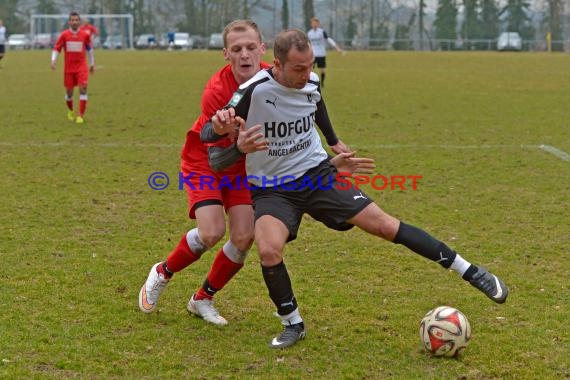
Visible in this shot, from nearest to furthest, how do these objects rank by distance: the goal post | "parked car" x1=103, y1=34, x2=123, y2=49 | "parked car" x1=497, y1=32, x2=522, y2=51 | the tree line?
"parked car" x1=497, y1=32, x2=522, y2=51 < "parked car" x1=103, y1=34, x2=123, y2=49 < the goal post < the tree line

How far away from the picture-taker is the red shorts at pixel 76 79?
15.0 m

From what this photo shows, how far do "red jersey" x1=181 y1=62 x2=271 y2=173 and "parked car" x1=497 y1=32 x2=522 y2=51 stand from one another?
6327cm

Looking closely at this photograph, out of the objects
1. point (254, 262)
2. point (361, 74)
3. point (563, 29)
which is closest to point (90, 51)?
point (254, 262)

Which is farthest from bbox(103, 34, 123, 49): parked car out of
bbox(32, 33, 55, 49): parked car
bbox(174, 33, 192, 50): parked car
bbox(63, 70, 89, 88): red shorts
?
bbox(63, 70, 89, 88): red shorts

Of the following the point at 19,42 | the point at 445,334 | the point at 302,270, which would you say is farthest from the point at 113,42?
the point at 445,334

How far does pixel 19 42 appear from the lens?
69.2 meters

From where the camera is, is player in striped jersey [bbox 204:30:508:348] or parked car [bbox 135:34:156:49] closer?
player in striped jersey [bbox 204:30:508:348]

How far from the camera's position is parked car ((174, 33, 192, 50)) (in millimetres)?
69000

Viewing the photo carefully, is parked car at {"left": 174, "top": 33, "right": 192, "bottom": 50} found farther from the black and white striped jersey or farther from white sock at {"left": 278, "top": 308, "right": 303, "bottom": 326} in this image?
white sock at {"left": 278, "top": 308, "right": 303, "bottom": 326}

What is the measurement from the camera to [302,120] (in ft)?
15.4

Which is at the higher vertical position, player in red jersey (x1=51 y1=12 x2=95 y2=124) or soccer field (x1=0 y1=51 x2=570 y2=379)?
player in red jersey (x1=51 y1=12 x2=95 y2=124)

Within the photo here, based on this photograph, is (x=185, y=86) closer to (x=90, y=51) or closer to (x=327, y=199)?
(x=90, y=51)

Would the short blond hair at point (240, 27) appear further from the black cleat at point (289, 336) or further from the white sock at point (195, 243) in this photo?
the black cleat at point (289, 336)

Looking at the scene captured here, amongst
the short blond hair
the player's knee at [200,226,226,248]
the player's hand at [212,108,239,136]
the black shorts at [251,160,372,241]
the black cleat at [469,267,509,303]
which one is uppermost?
the short blond hair
